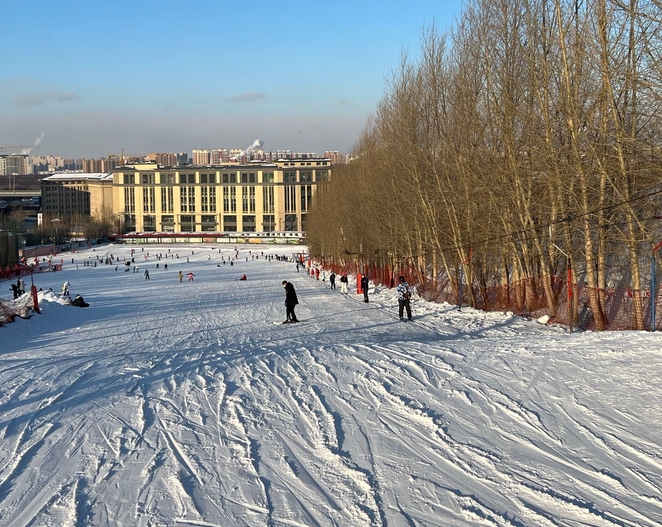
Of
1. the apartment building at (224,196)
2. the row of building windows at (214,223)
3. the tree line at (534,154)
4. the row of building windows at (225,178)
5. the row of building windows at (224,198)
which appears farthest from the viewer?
the row of building windows at (214,223)

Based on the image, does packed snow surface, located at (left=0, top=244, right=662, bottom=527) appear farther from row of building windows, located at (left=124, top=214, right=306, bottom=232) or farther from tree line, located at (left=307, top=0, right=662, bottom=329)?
row of building windows, located at (left=124, top=214, right=306, bottom=232)

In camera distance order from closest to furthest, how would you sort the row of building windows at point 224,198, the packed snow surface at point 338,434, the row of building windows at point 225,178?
1. the packed snow surface at point 338,434
2. the row of building windows at point 225,178
3. the row of building windows at point 224,198

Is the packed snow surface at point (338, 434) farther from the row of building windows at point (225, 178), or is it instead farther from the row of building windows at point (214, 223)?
the row of building windows at point (214, 223)

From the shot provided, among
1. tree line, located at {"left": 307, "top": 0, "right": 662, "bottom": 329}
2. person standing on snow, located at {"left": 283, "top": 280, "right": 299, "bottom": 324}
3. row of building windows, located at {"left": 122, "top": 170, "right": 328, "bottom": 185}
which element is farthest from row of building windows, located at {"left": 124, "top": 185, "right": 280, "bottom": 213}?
person standing on snow, located at {"left": 283, "top": 280, "right": 299, "bottom": 324}

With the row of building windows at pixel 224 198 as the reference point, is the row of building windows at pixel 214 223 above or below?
below

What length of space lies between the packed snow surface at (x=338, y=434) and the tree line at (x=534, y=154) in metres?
4.98

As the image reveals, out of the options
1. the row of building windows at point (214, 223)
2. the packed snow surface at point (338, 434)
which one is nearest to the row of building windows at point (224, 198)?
the row of building windows at point (214, 223)

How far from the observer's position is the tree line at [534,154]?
16.5m

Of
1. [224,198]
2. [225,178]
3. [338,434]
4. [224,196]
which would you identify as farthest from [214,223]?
[338,434]

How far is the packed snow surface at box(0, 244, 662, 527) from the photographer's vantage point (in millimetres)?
6008

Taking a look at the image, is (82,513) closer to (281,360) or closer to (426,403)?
(426,403)

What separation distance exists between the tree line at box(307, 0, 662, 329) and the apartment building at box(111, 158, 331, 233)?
392 ft

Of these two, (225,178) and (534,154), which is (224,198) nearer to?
(225,178)

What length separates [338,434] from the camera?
8055 mm
